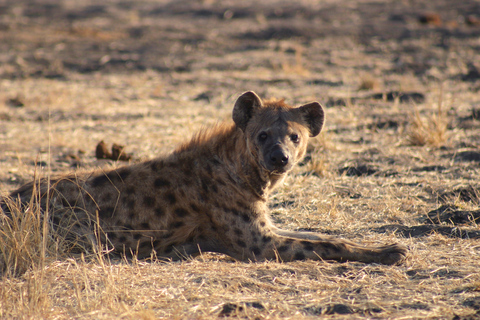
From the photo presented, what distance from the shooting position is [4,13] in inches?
919

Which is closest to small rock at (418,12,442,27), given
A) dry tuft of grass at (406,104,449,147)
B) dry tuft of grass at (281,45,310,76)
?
dry tuft of grass at (281,45,310,76)

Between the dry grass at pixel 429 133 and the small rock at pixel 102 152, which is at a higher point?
the dry grass at pixel 429 133

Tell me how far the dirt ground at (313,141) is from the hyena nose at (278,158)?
657 millimetres

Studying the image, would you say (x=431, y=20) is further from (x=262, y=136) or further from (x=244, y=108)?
(x=262, y=136)

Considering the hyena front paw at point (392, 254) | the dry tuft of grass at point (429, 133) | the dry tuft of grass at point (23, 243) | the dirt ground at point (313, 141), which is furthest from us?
the dry tuft of grass at point (429, 133)

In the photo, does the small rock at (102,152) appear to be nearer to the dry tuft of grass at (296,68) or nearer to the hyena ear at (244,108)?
the hyena ear at (244,108)

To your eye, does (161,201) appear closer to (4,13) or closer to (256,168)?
(256,168)

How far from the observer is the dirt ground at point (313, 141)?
317 cm

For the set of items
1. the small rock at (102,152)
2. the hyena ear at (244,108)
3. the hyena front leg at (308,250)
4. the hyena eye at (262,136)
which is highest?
the hyena ear at (244,108)

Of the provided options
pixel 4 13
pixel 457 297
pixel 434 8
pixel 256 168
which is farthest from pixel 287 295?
pixel 4 13

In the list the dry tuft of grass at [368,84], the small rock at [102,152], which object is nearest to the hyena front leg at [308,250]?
the small rock at [102,152]

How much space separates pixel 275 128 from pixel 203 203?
712 mm

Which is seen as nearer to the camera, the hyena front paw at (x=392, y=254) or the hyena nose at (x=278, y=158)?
the hyena front paw at (x=392, y=254)

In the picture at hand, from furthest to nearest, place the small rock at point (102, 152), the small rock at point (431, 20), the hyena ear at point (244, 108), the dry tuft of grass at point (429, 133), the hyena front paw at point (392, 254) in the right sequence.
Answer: the small rock at point (431, 20)
the dry tuft of grass at point (429, 133)
the small rock at point (102, 152)
the hyena ear at point (244, 108)
the hyena front paw at point (392, 254)
